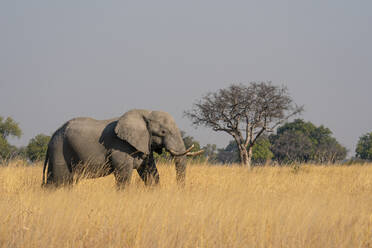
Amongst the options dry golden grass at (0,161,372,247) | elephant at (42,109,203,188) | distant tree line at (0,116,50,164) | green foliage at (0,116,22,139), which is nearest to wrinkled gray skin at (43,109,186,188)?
elephant at (42,109,203,188)

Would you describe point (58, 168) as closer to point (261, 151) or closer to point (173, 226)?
point (173, 226)

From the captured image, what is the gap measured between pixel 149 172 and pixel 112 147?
3.32ft

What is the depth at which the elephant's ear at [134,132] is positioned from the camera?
1048 centimetres

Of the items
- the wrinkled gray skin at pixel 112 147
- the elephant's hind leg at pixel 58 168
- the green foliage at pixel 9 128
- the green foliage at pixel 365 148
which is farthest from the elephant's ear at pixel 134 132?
the green foliage at pixel 365 148

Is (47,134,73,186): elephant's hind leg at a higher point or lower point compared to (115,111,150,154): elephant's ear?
lower

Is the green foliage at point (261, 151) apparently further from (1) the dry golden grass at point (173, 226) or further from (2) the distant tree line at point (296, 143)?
(1) the dry golden grass at point (173, 226)

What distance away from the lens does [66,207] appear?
696cm

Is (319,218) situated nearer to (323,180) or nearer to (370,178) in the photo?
(323,180)

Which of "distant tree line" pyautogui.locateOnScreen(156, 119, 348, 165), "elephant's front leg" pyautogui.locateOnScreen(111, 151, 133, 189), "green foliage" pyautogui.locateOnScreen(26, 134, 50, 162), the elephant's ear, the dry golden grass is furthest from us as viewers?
"distant tree line" pyautogui.locateOnScreen(156, 119, 348, 165)

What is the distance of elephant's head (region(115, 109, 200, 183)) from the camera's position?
34.5ft

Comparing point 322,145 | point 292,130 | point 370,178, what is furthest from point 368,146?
point 370,178

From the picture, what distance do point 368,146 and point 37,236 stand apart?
70.1 metres

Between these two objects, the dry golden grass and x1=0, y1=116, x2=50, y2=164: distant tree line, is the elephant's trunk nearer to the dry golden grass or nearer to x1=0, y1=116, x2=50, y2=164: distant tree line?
the dry golden grass

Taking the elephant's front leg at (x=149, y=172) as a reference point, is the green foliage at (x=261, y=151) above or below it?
above
